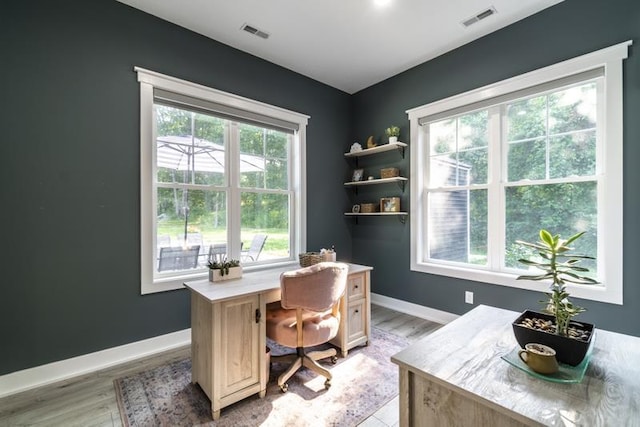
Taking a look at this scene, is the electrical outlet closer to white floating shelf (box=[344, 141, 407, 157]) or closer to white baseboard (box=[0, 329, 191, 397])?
white floating shelf (box=[344, 141, 407, 157])

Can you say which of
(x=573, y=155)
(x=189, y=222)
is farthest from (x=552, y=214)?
(x=189, y=222)

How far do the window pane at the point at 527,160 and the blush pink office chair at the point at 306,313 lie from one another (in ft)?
6.66

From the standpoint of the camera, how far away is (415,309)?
134 inches

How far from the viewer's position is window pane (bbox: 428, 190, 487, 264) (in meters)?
2.98

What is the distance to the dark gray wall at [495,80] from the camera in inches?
82.7

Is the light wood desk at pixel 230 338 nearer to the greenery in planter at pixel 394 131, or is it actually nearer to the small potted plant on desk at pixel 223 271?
the small potted plant on desk at pixel 223 271

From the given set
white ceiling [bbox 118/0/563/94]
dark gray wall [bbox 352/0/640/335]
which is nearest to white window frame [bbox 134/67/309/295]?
white ceiling [bbox 118/0/563/94]

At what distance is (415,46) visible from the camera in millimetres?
3043

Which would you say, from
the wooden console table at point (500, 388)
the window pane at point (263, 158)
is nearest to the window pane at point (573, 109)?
the wooden console table at point (500, 388)

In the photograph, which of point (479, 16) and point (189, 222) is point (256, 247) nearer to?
point (189, 222)

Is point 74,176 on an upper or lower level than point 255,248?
upper

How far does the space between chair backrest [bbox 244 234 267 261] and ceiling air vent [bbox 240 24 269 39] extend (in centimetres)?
212

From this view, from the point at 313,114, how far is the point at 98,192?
8.34 ft

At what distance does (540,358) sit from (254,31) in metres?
3.24
